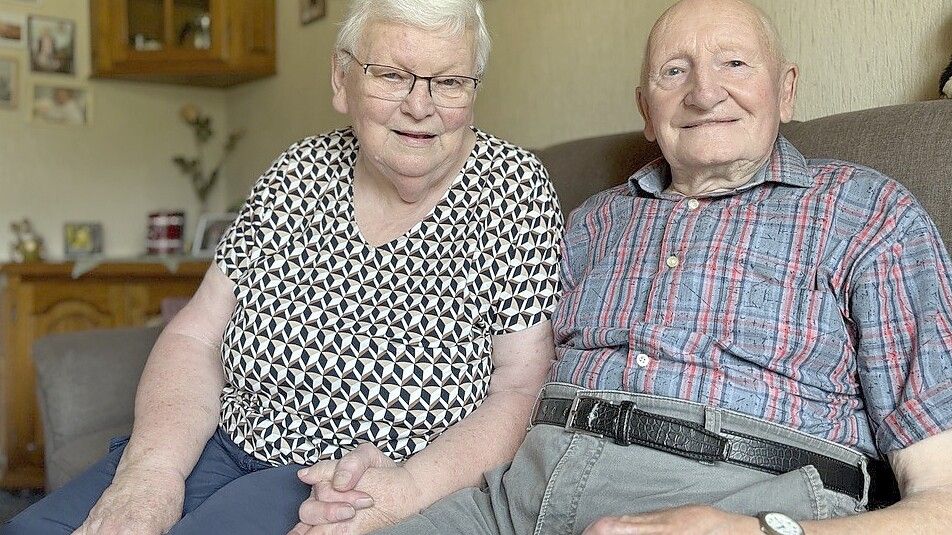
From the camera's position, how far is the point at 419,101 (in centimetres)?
129

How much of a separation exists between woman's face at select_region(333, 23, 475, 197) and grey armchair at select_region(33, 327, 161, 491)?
945 mm

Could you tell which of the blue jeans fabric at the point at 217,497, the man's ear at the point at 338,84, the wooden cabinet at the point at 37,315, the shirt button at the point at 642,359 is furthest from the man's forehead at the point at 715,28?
the wooden cabinet at the point at 37,315

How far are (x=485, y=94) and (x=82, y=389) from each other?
139 cm

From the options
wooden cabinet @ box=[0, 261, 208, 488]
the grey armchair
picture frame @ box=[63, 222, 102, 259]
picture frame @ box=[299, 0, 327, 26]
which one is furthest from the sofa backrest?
picture frame @ box=[63, 222, 102, 259]

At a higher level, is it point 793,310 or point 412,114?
point 412,114

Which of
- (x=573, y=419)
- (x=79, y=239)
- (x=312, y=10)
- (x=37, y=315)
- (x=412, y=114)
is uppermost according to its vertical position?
(x=312, y=10)

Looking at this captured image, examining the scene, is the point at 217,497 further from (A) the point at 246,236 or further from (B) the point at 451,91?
(B) the point at 451,91

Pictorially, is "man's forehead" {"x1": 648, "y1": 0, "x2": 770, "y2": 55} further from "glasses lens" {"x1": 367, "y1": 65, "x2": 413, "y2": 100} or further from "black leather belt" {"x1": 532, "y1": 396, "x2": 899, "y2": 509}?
"black leather belt" {"x1": 532, "y1": 396, "x2": 899, "y2": 509}

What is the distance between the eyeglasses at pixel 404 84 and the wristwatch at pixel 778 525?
748 millimetres

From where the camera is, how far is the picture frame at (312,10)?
333cm

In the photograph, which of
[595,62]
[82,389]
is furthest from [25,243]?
[595,62]

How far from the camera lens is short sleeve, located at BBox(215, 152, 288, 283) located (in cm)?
141

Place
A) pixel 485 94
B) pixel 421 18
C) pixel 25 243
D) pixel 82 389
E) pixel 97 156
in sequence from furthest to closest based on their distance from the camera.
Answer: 1. pixel 97 156
2. pixel 25 243
3. pixel 485 94
4. pixel 82 389
5. pixel 421 18

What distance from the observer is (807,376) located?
1031mm
